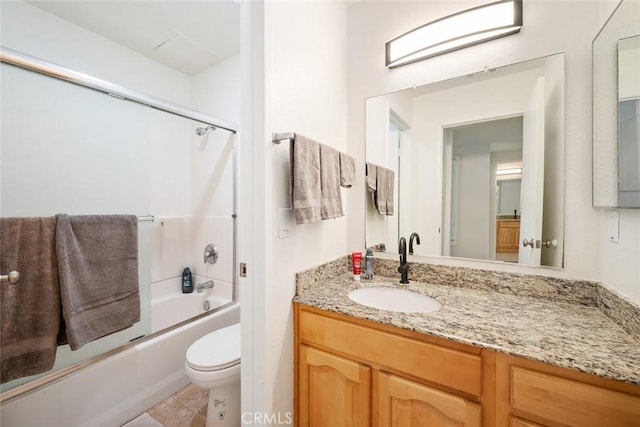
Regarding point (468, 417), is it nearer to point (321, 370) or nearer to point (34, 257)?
point (321, 370)

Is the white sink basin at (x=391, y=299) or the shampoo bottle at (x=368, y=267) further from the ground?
the shampoo bottle at (x=368, y=267)

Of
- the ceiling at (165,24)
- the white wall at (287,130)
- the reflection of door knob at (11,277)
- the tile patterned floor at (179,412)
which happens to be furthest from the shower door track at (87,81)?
the tile patterned floor at (179,412)

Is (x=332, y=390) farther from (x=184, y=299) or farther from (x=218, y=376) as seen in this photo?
(x=184, y=299)

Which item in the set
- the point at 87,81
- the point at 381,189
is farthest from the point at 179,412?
the point at 87,81

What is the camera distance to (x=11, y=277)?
103 centimetres

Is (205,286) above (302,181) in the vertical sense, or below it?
below

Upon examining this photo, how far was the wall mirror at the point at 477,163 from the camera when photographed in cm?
110

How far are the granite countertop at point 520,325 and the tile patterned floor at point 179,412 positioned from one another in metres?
1.09

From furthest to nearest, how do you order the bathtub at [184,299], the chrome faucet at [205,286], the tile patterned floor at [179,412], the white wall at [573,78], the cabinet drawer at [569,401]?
the chrome faucet at [205,286] → the bathtub at [184,299] → the tile patterned floor at [179,412] → the white wall at [573,78] → the cabinet drawer at [569,401]

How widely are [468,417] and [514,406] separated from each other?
0.14 meters

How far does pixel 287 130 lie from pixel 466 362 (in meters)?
1.11

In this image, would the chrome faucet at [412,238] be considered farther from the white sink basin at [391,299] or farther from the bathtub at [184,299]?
the bathtub at [184,299]

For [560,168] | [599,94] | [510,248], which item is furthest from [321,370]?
[599,94]

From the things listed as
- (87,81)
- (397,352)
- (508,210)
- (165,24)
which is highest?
(165,24)
